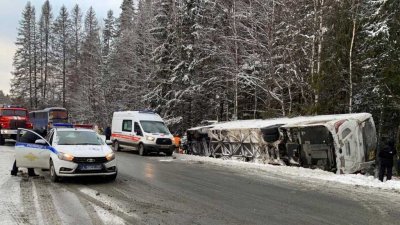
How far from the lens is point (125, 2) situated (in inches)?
2479

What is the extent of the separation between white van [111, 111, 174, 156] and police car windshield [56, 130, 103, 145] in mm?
9741

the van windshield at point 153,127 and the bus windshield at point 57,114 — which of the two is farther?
the bus windshield at point 57,114

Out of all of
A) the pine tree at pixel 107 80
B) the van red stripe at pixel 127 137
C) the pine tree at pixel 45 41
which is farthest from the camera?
the pine tree at pixel 45 41

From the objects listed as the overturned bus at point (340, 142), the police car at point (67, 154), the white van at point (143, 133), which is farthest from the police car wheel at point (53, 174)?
the white van at point (143, 133)

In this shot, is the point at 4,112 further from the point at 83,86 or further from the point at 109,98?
the point at 83,86

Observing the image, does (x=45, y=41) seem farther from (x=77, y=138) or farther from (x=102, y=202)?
(x=102, y=202)

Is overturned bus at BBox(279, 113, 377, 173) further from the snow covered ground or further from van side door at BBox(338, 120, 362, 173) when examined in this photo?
A: the snow covered ground

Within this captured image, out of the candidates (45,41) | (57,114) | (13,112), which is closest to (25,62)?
(45,41)

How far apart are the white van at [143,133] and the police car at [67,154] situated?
31.8ft

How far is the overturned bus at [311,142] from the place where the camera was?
51.1ft

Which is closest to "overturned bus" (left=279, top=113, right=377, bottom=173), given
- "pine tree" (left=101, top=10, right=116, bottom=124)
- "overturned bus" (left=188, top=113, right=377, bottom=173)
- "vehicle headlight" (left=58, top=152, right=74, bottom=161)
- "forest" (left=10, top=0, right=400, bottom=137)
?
"overturned bus" (left=188, top=113, right=377, bottom=173)

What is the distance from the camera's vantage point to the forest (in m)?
21.7

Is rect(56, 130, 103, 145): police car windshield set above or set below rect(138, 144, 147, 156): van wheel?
above

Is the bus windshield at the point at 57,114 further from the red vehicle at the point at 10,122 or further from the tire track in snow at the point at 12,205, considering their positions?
the tire track in snow at the point at 12,205
